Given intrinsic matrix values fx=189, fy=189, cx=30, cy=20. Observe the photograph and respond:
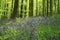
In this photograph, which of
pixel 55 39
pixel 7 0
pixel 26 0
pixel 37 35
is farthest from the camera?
pixel 26 0

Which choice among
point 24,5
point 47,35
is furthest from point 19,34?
point 24,5

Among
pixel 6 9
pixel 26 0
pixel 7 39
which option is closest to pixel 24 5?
pixel 26 0

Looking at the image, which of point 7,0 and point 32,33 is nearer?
point 32,33

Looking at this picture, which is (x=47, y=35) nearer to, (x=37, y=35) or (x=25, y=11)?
(x=37, y=35)

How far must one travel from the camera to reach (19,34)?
293 inches

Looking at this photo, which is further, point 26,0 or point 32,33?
point 26,0

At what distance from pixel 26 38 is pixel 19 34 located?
77 cm

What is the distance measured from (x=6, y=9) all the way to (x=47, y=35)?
40022mm

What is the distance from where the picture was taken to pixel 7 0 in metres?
43.6

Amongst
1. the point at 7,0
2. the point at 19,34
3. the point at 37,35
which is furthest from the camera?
the point at 7,0

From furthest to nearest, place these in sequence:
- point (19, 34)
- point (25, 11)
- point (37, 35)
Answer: point (25, 11) → point (19, 34) → point (37, 35)

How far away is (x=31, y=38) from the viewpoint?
677cm

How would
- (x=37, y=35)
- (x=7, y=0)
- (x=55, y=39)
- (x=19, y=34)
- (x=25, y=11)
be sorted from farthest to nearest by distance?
(x=25, y=11)
(x=7, y=0)
(x=19, y=34)
(x=37, y=35)
(x=55, y=39)

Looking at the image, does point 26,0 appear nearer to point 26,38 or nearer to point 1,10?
point 1,10
